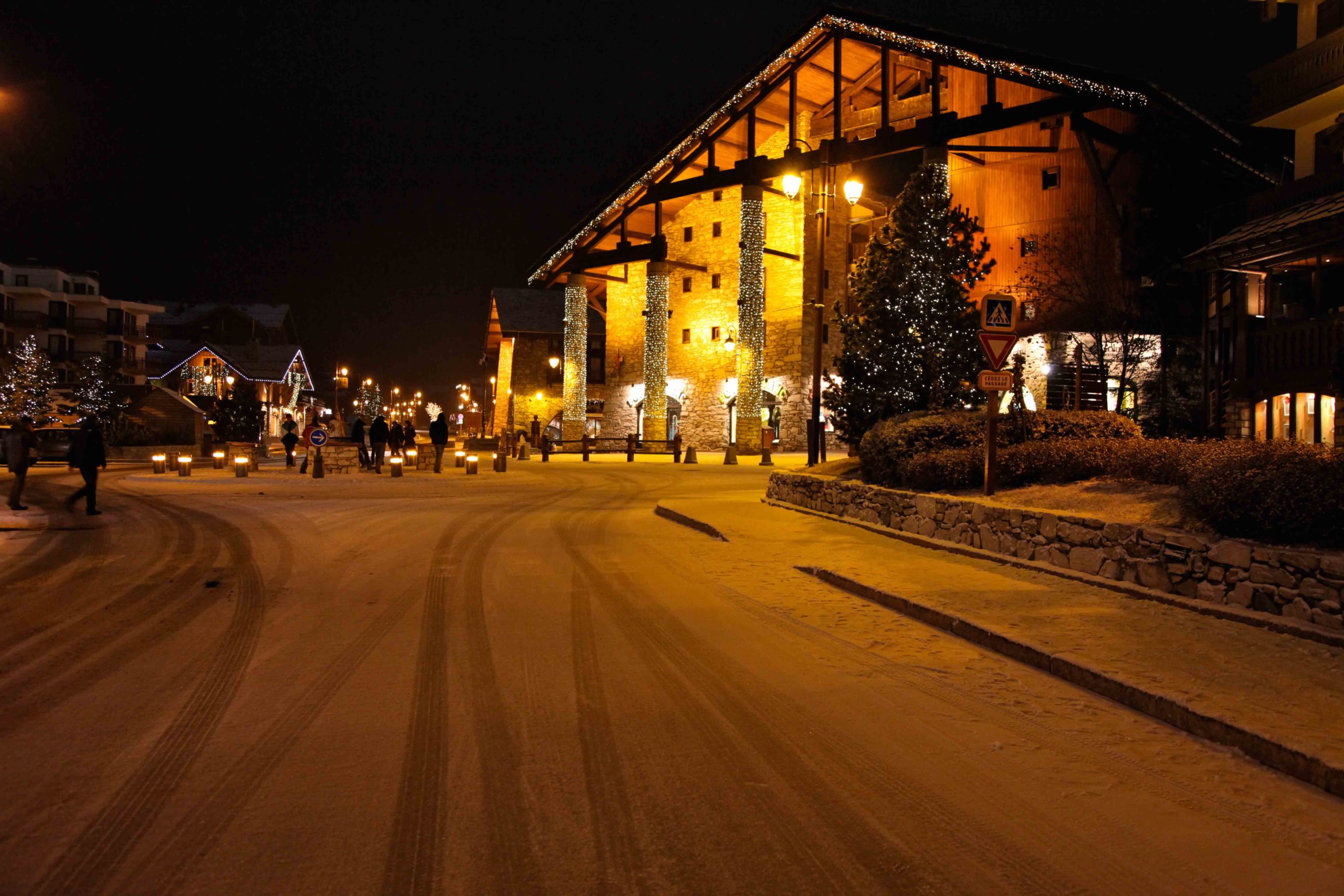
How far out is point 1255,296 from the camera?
20.2 metres

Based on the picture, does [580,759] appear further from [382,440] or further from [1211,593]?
[382,440]

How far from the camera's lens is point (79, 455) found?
15.8 metres

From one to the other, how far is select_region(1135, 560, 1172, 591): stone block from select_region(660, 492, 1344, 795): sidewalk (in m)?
0.26

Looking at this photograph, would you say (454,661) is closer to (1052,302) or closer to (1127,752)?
(1127,752)

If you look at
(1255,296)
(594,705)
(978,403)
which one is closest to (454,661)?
(594,705)

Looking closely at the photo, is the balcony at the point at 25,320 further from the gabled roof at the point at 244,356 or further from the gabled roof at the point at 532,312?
the gabled roof at the point at 532,312

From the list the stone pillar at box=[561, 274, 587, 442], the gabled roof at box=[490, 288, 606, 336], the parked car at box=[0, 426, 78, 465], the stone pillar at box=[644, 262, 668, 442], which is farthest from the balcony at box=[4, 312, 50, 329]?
the stone pillar at box=[644, 262, 668, 442]

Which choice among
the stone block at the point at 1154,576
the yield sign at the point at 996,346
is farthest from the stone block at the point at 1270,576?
the yield sign at the point at 996,346

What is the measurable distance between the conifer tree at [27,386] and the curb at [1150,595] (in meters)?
46.9

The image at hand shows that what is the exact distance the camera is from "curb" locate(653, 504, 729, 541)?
1408 cm

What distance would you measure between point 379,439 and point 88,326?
51529mm

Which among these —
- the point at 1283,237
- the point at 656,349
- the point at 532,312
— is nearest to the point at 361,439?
the point at 656,349

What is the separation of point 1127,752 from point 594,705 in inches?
117

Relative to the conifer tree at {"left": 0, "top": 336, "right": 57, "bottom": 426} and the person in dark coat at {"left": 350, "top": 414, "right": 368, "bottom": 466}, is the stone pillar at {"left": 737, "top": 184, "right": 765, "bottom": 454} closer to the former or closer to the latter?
the person in dark coat at {"left": 350, "top": 414, "right": 368, "bottom": 466}
